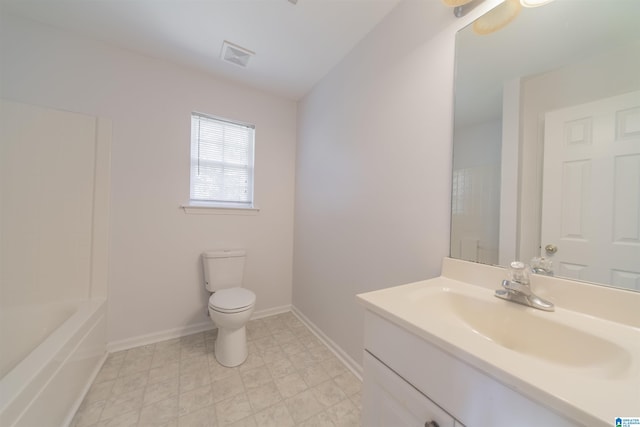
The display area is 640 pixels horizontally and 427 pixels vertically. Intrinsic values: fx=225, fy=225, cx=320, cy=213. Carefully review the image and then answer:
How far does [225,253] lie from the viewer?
79.4 inches

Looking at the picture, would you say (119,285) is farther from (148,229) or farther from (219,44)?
(219,44)

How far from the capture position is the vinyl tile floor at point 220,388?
1206 millimetres

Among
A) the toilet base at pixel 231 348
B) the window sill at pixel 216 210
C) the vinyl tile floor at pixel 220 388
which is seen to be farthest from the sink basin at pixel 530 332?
the window sill at pixel 216 210

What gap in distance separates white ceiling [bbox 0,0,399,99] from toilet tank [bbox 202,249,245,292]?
1630mm

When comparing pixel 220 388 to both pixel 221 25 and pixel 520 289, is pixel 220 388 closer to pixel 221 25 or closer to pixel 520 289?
pixel 520 289

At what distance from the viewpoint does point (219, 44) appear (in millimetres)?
1680

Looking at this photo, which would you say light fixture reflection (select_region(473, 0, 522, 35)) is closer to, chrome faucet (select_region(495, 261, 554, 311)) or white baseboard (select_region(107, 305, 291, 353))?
chrome faucet (select_region(495, 261, 554, 311))

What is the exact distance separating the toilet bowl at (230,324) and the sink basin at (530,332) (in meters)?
1.27

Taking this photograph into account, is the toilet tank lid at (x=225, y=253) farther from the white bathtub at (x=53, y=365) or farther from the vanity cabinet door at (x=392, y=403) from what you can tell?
the vanity cabinet door at (x=392, y=403)

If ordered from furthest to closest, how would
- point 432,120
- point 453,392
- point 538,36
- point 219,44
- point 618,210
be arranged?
point 219,44 → point 432,120 → point 538,36 → point 618,210 → point 453,392

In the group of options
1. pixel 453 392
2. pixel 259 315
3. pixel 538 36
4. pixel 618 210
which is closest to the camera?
pixel 453 392

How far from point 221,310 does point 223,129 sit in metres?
1.64

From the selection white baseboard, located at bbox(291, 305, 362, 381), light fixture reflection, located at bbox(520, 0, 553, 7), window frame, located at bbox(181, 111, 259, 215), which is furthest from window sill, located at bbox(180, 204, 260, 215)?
light fixture reflection, located at bbox(520, 0, 553, 7)

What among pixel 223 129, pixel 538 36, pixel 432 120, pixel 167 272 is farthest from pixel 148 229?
pixel 538 36
